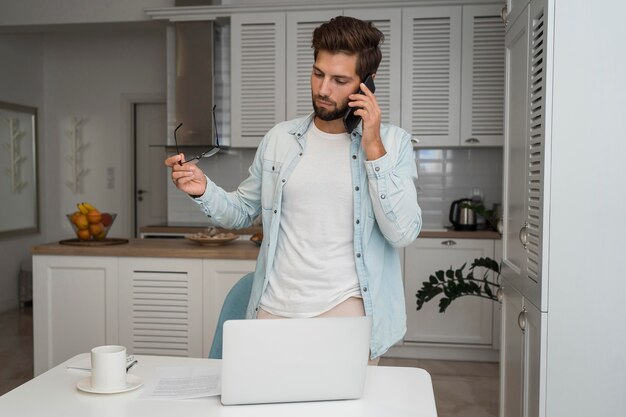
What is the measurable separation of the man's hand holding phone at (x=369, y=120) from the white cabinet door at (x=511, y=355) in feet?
2.42

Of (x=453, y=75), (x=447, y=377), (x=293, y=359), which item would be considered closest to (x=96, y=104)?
(x=453, y=75)

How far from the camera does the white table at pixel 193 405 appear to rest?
4.32ft

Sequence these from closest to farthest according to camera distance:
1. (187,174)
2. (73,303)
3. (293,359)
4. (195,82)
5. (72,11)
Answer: (293,359) → (187,174) → (73,303) → (195,82) → (72,11)

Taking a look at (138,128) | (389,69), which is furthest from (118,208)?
(389,69)

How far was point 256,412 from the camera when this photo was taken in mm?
1316

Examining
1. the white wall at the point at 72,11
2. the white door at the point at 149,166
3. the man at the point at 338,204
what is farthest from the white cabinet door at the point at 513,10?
the white door at the point at 149,166

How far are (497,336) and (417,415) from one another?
11.0 feet

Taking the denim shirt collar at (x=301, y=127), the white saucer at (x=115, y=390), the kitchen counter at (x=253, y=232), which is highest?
the denim shirt collar at (x=301, y=127)

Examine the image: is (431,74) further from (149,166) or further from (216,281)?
(149,166)

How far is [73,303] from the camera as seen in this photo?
134 inches

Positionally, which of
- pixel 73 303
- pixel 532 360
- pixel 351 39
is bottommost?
pixel 73 303

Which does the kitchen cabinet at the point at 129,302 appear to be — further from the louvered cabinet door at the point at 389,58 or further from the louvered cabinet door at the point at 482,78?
the louvered cabinet door at the point at 482,78

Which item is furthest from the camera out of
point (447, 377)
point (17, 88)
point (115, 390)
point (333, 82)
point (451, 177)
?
point (17, 88)

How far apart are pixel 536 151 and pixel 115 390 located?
4.19 feet
